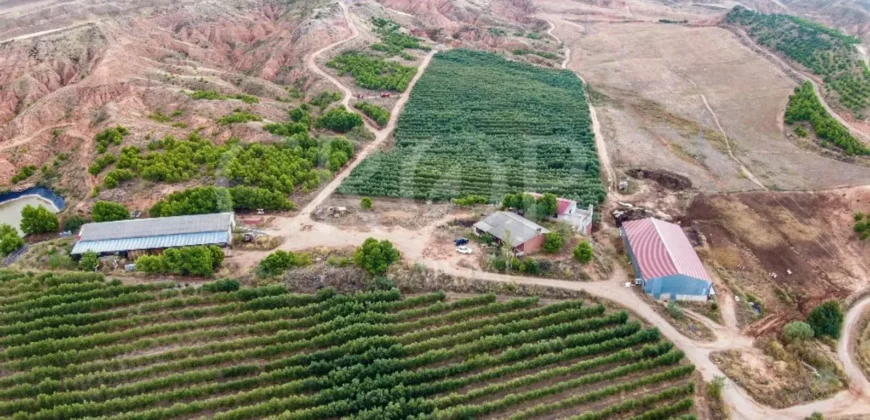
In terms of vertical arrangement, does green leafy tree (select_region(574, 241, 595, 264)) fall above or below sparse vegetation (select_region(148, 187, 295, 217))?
below

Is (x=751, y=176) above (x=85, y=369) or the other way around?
the other way around

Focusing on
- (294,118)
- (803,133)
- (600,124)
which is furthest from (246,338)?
(803,133)

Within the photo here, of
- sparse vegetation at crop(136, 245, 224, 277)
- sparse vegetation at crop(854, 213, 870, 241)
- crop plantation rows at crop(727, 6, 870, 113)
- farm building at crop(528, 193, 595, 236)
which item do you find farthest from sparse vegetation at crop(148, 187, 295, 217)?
crop plantation rows at crop(727, 6, 870, 113)

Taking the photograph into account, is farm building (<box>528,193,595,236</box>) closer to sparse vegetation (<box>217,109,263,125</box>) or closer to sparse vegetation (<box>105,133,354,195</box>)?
sparse vegetation (<box>105,133,354,195</box>)

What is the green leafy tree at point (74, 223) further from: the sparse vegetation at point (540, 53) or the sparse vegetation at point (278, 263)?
the sparse vegetation at point (540, 53)

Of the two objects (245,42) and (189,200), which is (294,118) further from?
(245,42)

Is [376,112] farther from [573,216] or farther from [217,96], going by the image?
[573,216]
